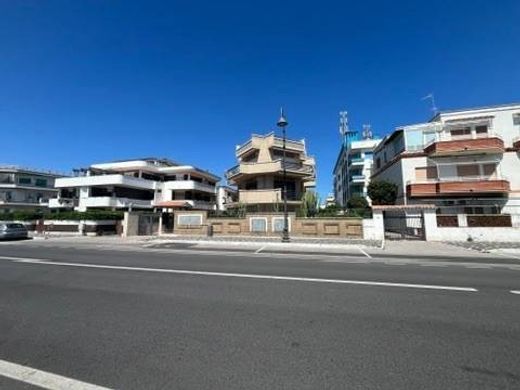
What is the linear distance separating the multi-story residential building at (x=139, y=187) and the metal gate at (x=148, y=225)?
6011 mm

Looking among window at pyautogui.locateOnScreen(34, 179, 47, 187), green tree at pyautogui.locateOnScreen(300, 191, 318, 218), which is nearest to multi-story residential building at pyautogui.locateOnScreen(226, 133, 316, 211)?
green tree at pyautogui.locateOnScreen(300, 191, 318, 218)

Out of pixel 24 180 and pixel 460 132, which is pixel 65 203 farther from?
pixel 460 132

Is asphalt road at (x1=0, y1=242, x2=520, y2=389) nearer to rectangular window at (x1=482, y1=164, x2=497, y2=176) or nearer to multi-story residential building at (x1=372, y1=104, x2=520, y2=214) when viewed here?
multi-story residential building at (x1=372, y1=104, x2=520, y2=214)

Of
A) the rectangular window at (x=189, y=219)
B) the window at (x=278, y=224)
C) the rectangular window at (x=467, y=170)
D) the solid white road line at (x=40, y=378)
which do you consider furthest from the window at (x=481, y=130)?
the solid white road line at (x=40, y=378)

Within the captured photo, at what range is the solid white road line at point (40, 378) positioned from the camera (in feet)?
9.20

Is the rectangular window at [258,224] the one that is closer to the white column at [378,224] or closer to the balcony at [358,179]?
Result: the white column at [378,224]

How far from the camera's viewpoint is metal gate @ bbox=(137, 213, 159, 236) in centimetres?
2930

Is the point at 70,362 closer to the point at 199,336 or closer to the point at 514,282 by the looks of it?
the point at 199,336

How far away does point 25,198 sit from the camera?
193ft

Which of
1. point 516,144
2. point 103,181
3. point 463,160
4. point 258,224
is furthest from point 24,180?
point 516,144

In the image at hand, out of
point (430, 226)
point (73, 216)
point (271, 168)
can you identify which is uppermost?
point (271, 168)

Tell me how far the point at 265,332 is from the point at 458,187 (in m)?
29.3

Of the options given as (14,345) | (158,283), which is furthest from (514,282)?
(14,345)

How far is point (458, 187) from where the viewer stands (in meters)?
26.5
